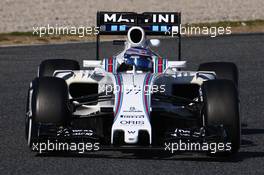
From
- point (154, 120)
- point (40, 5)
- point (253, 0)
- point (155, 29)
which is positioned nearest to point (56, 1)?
point (40, 5)

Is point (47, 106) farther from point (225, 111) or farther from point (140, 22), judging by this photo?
point (140, 22)

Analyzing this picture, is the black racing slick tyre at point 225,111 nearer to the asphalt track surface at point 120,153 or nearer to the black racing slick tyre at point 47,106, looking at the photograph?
the asphalt track surface at point 120,153

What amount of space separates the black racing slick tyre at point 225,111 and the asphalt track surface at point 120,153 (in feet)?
0.76

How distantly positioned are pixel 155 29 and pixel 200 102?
6.81 ft

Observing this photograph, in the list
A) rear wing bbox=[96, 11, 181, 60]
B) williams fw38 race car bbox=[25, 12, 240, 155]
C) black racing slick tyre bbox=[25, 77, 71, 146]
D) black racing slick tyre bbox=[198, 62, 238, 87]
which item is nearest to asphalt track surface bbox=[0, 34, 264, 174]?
williams fw38 race car bbox=[25, 12, 240, 155]

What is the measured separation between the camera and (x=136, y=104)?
10.9 metres

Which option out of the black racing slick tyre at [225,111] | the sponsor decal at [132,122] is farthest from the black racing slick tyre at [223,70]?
the sponsor decal at [132,122]

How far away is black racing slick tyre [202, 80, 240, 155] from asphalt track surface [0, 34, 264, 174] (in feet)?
0.76

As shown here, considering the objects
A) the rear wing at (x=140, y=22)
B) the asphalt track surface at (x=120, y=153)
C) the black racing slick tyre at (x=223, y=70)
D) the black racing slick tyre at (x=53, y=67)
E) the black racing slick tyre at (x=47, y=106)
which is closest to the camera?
the asphalt track surface at (x=120, y=153)

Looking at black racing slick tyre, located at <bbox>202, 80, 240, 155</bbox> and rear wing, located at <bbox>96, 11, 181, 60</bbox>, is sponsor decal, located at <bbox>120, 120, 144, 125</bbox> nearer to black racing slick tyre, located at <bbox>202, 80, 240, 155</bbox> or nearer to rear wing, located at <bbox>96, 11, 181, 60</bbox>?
Answer: black racing slick tyre, located at <bbox>202, 80, 240, 155</bbox>

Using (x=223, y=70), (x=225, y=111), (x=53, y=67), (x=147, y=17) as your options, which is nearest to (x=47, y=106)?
(x=225, y=111)

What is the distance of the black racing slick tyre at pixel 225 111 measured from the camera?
10.6 metres

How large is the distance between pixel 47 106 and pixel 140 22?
112 inches

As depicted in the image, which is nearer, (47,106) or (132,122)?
(132,122)
